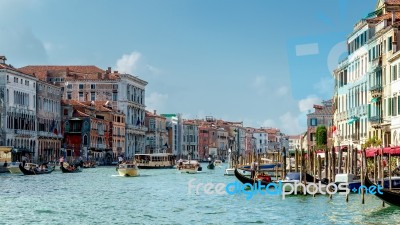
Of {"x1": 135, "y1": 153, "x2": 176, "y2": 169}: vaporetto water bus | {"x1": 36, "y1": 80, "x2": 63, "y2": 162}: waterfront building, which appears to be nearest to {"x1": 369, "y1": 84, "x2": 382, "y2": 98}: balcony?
{"x1": 135, "y1": 153, "x2": 176, "y2": 169}: vaporetto water bus

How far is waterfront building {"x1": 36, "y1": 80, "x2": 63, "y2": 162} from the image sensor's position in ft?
175

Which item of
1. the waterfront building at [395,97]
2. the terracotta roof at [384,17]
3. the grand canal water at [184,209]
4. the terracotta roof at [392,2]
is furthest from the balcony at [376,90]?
the grand canal water at [184,209]

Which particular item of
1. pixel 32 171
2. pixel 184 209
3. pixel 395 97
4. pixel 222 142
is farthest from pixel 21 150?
pixel 222 142

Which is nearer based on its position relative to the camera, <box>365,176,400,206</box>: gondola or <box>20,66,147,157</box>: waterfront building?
<box>365,176,400,206</box>: gondola

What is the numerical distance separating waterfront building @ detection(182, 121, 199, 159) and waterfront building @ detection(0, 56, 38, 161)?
42.5m

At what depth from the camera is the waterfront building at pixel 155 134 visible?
8024 centimetres

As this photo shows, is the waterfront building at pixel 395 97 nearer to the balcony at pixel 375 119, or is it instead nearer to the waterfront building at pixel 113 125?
the balcony at pixel 375 119

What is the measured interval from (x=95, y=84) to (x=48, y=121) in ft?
44.2

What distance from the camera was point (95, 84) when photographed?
68.6 m

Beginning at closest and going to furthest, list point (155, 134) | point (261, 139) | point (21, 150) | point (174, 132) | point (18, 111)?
point (21, 150) → point (18, 111) → point (155, 134) → point (174, 132) → point (261, 139)

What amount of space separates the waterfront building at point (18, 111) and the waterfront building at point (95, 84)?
15292mm

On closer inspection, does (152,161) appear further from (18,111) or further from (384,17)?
(384,17)

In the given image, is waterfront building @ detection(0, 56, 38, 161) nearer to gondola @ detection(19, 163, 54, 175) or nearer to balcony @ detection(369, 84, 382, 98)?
gondola @ detection(19, 163, 54, 175)

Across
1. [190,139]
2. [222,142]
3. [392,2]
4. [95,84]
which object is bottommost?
[222,142]
